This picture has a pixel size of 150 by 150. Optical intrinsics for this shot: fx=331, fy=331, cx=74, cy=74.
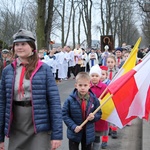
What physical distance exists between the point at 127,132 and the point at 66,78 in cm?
1263

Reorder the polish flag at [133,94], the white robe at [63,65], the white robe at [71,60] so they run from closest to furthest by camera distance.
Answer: the polish flag at [133,94] < the white robe at [63,65] < the white robe at [71,60]

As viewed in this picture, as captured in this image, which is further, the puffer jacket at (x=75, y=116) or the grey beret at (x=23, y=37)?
the puffer jacket at (x=75, y=116)

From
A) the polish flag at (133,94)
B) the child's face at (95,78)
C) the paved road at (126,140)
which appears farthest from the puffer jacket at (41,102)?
the paved road at (126,140)

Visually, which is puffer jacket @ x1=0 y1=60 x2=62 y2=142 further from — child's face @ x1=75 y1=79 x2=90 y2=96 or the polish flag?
the polish flag

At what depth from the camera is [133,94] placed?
4.37 metres

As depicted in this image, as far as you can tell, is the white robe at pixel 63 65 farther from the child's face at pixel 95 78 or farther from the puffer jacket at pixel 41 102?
the puffer jacket at pixel 41 102

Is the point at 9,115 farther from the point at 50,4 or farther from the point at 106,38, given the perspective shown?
the point at 106,38

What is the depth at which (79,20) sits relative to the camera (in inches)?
1732

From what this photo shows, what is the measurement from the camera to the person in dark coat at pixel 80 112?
405 cm

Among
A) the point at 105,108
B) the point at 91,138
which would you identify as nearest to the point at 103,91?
the point at 105,108

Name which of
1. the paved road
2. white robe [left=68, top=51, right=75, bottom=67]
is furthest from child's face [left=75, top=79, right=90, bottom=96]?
white robe [left=68, top=51, right=75, bottom=67]

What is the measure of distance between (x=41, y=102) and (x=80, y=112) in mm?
1111

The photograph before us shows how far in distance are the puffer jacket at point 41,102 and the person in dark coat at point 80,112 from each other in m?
0.94

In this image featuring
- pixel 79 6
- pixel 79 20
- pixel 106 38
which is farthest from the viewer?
pixel 79 20
